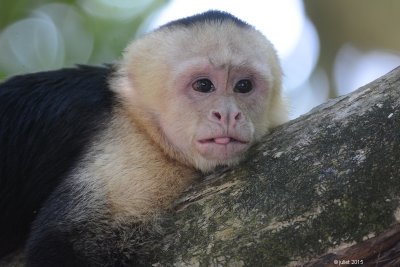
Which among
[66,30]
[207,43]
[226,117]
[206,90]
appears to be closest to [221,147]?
[226,117]

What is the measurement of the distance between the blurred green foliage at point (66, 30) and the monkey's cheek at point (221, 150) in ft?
13.0

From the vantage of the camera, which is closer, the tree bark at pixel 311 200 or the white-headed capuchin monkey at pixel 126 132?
the tree bark at pixel 311 200

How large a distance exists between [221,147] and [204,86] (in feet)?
1.44

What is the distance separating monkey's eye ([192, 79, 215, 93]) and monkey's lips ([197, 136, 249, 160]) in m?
0.34

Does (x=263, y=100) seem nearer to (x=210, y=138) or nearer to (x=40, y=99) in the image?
(x=210, y=138)

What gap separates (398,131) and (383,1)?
4.00 m

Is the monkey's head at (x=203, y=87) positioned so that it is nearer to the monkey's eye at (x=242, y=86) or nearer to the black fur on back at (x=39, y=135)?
the monkey's eye at (x=242, y=86)

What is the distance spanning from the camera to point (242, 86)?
11.1ft

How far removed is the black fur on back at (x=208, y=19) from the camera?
3.56 metres

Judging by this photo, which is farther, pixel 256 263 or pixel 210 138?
pixel 210 138

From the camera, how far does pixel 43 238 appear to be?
9.53ft

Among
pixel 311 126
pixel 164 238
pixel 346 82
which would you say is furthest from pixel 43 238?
pixel 346 82

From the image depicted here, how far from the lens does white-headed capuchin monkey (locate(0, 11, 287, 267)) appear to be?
2.98m

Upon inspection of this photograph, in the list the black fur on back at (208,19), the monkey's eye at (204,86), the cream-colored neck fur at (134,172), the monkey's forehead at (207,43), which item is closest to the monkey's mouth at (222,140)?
the cream-colored neck fur at (134,172)
